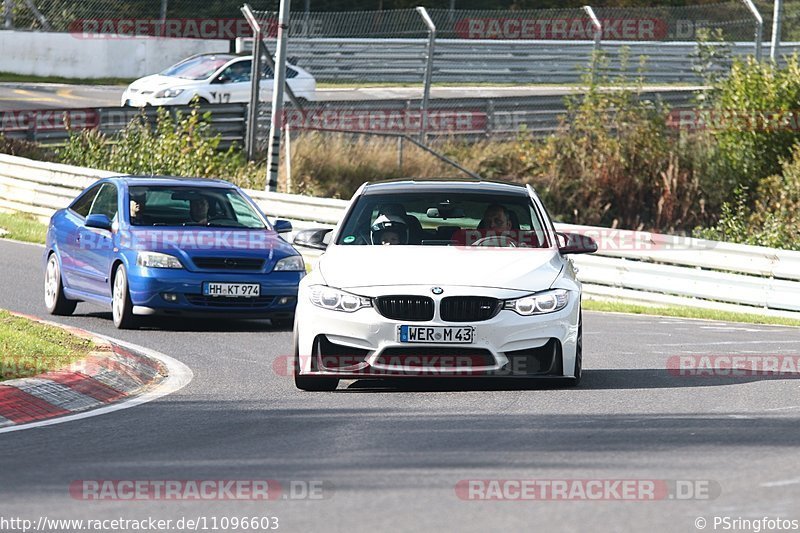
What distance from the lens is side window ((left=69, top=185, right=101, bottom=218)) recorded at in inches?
637

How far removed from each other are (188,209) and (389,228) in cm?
477

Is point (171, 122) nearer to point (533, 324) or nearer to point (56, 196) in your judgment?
point (56, 196)

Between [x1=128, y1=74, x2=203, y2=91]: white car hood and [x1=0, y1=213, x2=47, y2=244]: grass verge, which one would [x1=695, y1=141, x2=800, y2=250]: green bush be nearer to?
[x1=0, y1=213, x2=47, y2=244]: grass verge

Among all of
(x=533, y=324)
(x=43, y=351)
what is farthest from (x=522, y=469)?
(x=43, y=351)

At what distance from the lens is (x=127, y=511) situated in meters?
6.57

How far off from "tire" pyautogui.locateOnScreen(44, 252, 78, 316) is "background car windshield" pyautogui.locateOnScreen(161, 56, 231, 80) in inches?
782

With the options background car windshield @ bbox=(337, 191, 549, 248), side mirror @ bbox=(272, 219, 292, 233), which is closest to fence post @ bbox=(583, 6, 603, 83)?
side mirror @ bbox=(272, 219, 292, 233)

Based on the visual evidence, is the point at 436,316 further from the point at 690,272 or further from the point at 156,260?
the point at 690,272

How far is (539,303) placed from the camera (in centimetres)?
1034

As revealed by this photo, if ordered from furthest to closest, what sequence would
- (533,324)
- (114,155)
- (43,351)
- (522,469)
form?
(114,155) → (43,351) → (533,324) → (522,469)

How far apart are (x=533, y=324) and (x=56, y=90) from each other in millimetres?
35152

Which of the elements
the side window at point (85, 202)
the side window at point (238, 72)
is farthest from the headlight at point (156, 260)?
the side window at point (238, 72)
